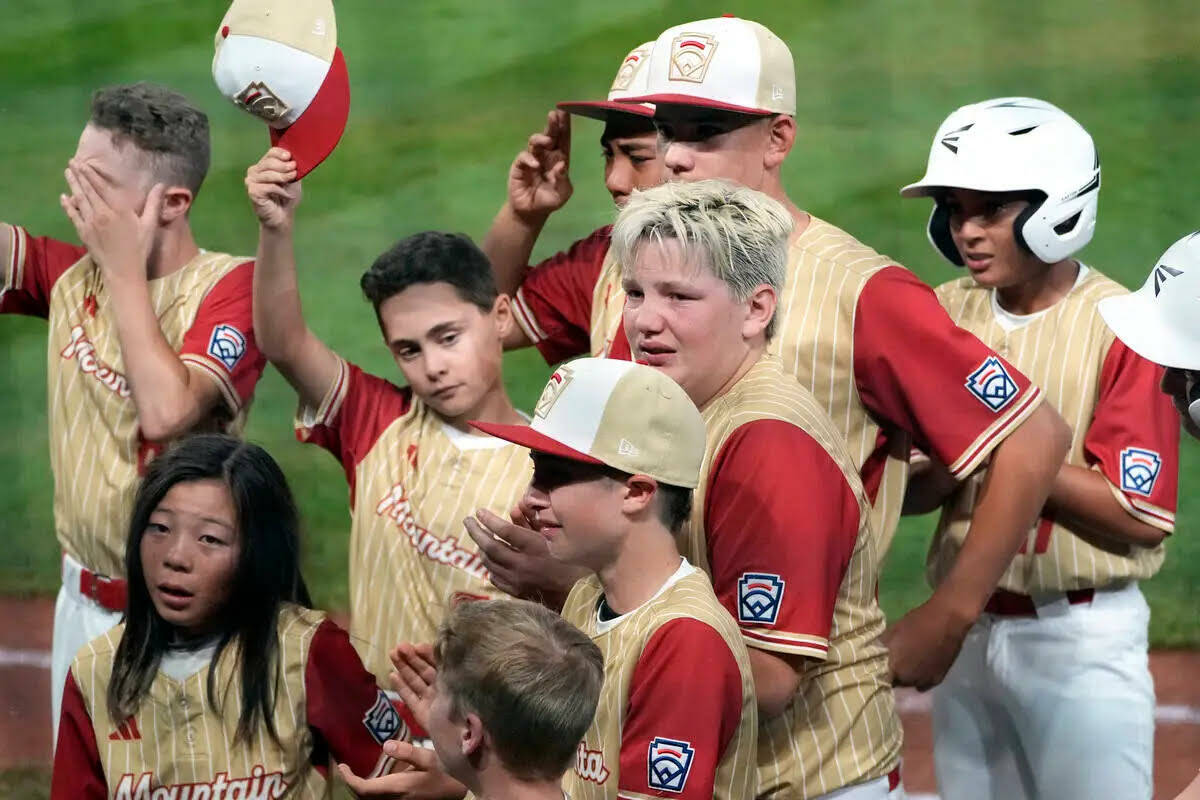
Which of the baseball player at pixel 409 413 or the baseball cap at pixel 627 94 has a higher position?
the baseball cap at pixel 627 94

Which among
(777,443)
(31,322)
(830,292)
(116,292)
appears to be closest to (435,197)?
(31,322)

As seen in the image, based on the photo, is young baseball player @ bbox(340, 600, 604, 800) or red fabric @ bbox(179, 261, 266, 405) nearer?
young baseball player @ bbox(340, 600, 604, 800)

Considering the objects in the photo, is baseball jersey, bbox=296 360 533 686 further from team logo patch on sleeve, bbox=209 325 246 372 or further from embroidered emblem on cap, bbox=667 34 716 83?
embroidered emblem on cap, bbox=667 34 716 83

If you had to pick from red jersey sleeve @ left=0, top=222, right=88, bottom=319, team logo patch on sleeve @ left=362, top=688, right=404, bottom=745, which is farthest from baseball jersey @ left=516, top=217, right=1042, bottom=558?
red jersey sleeve @ left=0, top=222, right=88, bottom=319

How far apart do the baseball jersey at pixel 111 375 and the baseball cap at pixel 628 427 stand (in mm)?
1590

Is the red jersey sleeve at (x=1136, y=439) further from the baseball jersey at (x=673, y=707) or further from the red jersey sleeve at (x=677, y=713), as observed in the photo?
the red jersey sleeve at (x=677, y=713)

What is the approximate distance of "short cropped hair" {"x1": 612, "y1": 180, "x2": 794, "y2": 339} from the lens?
2.86 m

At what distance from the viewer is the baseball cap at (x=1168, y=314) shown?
3008mm

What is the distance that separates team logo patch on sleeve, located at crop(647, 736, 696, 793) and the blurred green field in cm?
514

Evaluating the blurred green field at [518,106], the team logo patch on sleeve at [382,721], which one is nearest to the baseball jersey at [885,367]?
the team logo patch on sleeve at [382,721]

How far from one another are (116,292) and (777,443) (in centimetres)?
190

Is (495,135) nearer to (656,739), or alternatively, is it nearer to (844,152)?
(844,152)

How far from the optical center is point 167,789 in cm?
317

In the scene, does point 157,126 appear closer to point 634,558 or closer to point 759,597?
point 634,558
